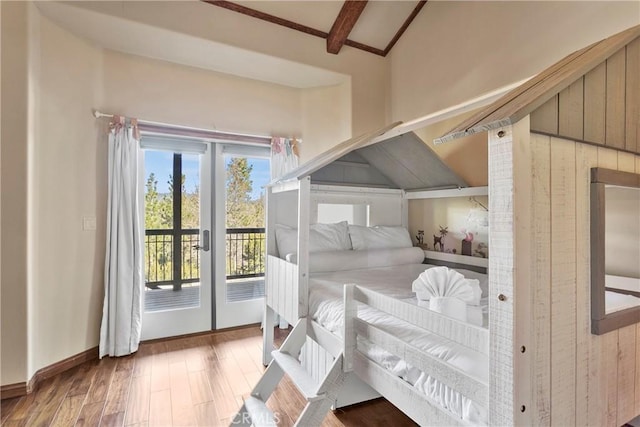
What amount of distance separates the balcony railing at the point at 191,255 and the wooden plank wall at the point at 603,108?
2868 mm

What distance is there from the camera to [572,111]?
3.04 ft

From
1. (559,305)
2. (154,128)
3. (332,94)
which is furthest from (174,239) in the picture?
(559,305)

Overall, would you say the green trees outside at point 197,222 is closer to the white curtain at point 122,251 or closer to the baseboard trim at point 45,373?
the white curtain at point 122,251

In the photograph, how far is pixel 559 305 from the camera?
→ 35.0 inches

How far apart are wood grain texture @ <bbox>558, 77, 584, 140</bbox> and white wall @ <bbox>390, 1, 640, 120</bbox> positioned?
144 cm

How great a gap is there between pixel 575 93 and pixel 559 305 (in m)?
0.62

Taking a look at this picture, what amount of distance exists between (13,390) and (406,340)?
2.59 metres

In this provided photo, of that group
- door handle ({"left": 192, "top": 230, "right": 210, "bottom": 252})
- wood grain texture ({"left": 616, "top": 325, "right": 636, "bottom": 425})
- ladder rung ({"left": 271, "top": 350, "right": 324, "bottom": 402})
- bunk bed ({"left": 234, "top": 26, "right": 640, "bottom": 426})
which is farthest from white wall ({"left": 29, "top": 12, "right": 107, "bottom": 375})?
wood grain texture ({"left": 616, "top": 325, "right": 636, "bottom": 425})

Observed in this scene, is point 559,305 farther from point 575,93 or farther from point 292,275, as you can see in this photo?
point 292,275

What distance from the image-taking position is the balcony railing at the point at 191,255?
3.00 m

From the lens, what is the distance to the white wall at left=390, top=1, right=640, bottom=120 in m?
1.96

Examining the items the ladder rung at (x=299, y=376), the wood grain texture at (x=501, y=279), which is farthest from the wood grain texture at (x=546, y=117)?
the ladder rung at (x=299, y=376)

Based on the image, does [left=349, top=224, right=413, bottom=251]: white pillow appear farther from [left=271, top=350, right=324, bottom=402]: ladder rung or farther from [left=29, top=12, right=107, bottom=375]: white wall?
[left=29, top=12, right=107, bottom=375]: white wall

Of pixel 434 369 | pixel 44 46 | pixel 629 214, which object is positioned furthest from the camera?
pixel 44 46
